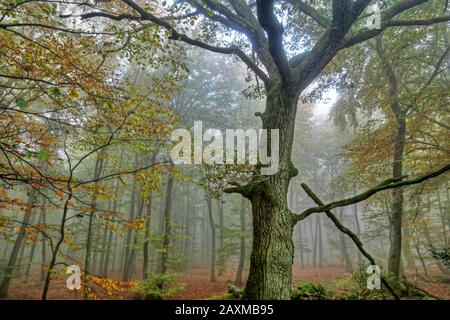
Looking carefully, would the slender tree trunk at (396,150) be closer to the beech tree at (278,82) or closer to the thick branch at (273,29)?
the beech tree at (278,82)

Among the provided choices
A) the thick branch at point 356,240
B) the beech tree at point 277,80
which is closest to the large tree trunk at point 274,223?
the beech tree at point 277,80

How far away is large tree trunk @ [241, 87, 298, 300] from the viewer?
3469 millimetres

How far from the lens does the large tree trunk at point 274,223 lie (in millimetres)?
3469

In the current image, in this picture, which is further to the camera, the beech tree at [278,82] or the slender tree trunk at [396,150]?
the slender tree trunk at [396,150]

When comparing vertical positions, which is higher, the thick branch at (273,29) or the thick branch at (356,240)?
the thick branch at (273,29)

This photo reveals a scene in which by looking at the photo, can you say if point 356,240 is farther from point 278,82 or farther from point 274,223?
point 278,82

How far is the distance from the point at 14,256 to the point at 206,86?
13.5 meters

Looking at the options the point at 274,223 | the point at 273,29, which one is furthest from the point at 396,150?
the point at 273,29

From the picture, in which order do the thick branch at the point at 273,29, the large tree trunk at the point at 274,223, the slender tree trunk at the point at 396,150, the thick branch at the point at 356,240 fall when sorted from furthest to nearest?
1. the slender tree trunk at the point at 396,150
2. the thick branch at the point at 356,240
3. the large tree trunk at the point at 274,223
4. the thick branch at the point at 273,29

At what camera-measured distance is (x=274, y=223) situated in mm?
3684

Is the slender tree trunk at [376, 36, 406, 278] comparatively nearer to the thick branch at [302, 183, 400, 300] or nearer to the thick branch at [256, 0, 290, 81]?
the thick branch at [302, 183, 400, 300]

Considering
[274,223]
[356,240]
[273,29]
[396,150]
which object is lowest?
[356,240]

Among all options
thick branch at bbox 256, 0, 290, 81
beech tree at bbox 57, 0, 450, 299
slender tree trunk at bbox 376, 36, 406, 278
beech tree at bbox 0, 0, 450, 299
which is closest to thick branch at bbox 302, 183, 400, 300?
beech tree at bbox 0, 0, 450, 299
